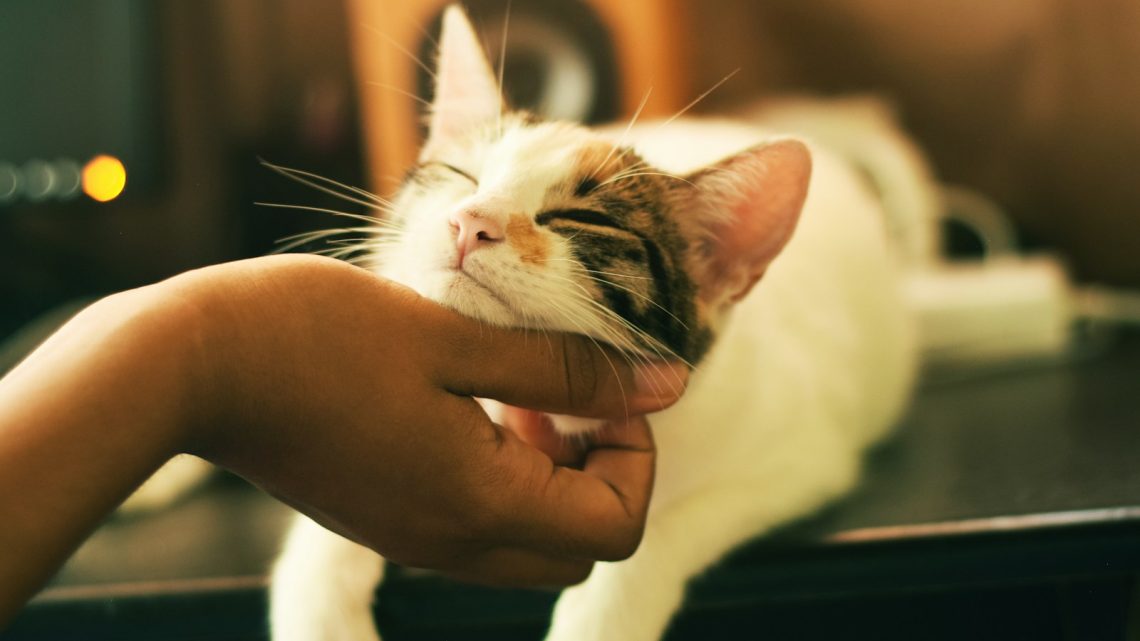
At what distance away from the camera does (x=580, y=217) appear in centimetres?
63

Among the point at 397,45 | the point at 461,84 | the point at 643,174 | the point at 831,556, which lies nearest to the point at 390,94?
the point at 397,45

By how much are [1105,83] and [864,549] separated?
4.16 ft

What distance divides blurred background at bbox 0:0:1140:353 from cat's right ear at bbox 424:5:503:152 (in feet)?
0.89

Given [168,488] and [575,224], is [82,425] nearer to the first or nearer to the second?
[575,224]

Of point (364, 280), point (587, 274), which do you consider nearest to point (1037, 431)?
point (587, 274)

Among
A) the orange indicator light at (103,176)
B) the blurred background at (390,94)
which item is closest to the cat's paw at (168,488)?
the blurred background at (390,94)

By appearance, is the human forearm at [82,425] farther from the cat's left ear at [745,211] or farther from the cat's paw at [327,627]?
the cat's left ear at [745,211]

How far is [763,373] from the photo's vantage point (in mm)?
869

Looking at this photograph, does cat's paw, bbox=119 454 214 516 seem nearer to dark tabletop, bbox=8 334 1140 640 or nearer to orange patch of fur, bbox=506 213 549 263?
dark tabletop, bbox=8 334 1140 640

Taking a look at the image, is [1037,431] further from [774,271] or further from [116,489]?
[116,489]

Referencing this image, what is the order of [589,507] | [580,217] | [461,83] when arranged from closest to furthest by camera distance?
1. [589,507]
2. [580,217]
3. [461,83]

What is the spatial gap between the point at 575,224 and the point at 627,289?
62mm

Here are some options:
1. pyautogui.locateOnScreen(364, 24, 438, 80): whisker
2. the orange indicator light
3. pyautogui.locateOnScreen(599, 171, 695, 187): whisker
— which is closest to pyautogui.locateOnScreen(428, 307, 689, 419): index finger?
pyautogui.locateOnScreen(599, 171, 695, 187): whisker

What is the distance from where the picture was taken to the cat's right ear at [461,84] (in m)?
0.72
